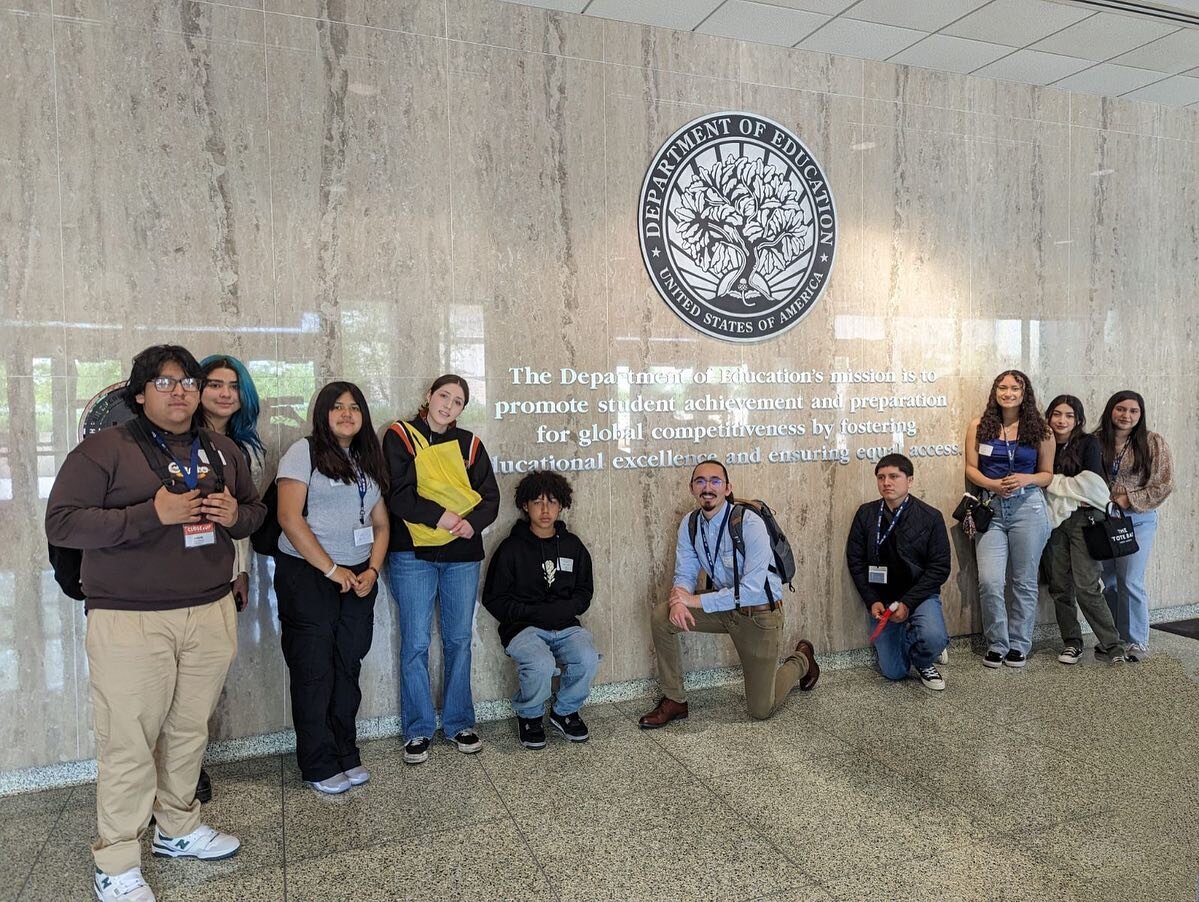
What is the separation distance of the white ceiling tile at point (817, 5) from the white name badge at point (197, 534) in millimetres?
3454

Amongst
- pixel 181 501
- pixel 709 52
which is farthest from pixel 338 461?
pixel 709 52

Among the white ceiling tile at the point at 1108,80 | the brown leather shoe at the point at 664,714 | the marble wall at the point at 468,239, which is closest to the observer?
the marble wall at the point at 468,239

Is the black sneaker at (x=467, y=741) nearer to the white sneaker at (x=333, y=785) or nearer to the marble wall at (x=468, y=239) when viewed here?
the marble wall at (x=468, y=239)

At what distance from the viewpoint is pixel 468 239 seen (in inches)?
152

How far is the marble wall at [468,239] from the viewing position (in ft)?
10.8

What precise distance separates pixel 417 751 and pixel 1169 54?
5565 millimetres

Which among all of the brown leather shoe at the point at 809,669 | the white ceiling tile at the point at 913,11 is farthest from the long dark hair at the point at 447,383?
the white ceiling tile at the point at 913,11

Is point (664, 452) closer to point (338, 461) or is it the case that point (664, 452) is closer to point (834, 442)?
point (834, 442)

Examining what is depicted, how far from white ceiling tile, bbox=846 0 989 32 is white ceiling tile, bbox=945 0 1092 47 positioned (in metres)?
0.09

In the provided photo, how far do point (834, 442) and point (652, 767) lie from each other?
2174 millimetres

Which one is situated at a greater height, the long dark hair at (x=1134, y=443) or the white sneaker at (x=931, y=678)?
the long dark hair at (x=1134, y=443)

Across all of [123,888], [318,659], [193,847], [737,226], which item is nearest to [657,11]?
[737,226]

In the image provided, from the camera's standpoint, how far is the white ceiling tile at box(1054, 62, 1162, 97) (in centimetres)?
494

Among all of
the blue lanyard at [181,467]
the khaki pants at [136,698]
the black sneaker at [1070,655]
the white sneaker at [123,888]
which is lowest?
the black sneaker at [1070,655]
